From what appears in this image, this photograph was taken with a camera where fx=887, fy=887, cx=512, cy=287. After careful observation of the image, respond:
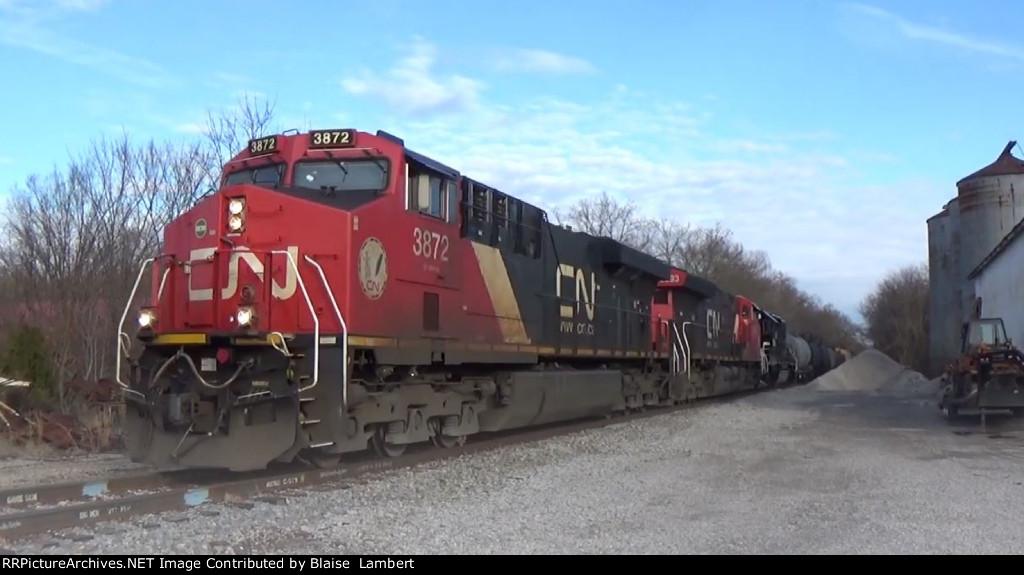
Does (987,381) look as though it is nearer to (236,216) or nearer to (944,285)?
(236,216)

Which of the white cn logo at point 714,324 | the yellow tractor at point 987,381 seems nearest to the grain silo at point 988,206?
the white cn logo at point 714,324

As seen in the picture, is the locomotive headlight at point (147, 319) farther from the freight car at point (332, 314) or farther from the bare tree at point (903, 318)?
the bare tree at point (903, 318)

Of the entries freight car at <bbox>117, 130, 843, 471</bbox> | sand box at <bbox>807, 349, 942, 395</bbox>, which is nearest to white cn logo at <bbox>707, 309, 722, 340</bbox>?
sand box at <bbox>807, 349, 942, 395</bbox>

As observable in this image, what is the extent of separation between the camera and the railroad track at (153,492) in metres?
6.27

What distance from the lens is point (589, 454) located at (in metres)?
11.5

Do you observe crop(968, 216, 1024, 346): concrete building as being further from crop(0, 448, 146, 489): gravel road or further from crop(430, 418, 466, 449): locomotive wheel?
crop(0, 448, 146, 489): gravel road

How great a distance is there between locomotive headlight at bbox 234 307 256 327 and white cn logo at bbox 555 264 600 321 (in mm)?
6478

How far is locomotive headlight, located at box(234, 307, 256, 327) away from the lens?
845 cm

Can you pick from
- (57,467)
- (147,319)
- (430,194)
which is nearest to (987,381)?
(430,194)

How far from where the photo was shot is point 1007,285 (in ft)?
80.0

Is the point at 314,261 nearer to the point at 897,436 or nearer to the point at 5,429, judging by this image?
the point at 5,429

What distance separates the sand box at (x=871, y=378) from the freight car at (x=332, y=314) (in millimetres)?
24302

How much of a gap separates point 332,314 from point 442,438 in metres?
3.17
